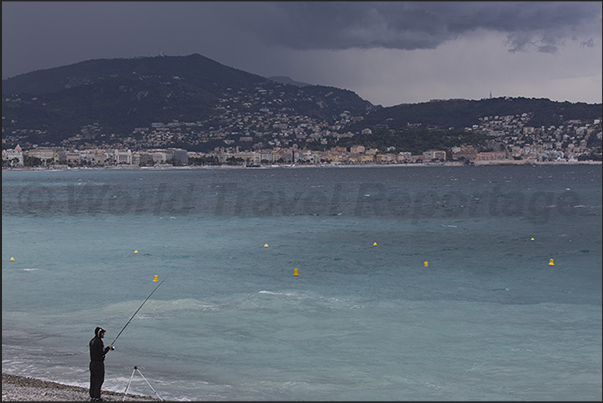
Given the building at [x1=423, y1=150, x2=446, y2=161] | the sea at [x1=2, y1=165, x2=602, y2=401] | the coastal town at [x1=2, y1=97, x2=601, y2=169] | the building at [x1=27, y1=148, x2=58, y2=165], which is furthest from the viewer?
the building at [x1=27, y1=148, x2=58, y2=165]

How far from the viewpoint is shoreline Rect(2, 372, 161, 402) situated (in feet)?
22.2

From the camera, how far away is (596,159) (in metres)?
119

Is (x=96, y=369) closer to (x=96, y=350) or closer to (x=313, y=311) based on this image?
(x=96, y=350)

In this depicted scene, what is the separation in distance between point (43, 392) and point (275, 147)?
173606 mm

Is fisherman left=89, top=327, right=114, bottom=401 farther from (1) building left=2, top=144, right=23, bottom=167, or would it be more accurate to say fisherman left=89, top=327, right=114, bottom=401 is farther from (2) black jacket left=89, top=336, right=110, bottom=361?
(1) building left=2, top=144, right=23, bottom=167

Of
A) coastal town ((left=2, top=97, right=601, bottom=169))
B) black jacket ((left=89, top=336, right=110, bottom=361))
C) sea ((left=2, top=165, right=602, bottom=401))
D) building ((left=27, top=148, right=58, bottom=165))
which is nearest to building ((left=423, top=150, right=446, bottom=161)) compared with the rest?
coastal town ((left=2, top=97, right=601, bottom=169))

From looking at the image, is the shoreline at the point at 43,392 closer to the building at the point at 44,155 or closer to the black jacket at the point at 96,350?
the black jacket at the point at 96,350

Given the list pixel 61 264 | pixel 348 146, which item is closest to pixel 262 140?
pixel 348 146

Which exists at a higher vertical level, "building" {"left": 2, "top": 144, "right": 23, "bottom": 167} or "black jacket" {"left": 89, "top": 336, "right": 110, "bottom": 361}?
"building" {"left": 2, "top": 144, "right": 23, "bottom": 167}

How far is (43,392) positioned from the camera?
7188mm

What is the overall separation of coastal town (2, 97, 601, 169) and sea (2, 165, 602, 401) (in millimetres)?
104570

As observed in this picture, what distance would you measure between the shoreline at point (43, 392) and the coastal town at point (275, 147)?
390 ft

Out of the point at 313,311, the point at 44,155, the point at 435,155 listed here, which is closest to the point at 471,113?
the point at 435,155

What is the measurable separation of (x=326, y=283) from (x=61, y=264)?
9.09 metres
